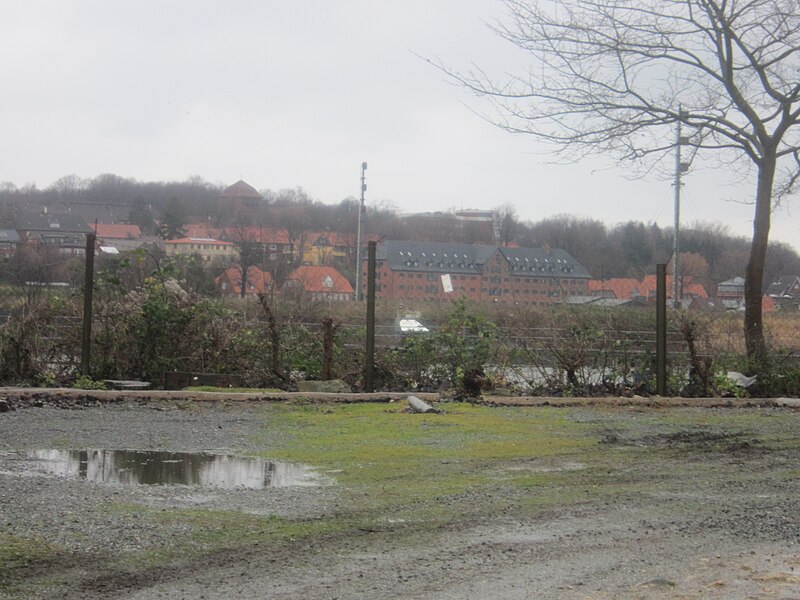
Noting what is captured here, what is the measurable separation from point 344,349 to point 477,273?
12.1 metres

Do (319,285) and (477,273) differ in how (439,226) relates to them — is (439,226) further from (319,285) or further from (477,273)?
(319,285)

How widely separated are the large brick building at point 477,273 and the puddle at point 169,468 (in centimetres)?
1055

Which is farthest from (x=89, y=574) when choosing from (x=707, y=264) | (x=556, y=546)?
(x=707, y=264)

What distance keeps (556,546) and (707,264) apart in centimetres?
2305

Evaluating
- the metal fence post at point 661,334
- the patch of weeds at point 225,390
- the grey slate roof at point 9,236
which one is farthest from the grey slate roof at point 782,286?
the grey slate roof at point 9,236

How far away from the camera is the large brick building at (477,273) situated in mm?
20812

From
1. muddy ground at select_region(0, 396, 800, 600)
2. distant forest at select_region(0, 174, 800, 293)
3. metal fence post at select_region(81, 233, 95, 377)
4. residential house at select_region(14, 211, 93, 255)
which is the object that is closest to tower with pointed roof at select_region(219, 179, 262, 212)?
distant forest at select_region(0, 174, 800, 293)

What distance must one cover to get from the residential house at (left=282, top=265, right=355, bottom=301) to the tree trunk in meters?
7.55

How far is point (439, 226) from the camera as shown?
34.1 m

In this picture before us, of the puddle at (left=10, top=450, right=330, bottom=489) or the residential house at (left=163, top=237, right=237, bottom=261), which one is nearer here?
the puddle at (left=10, top=450, right=330, bottom=489)

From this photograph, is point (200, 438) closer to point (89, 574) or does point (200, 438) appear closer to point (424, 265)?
point (89, 574)

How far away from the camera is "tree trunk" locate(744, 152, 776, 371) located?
15.6 m

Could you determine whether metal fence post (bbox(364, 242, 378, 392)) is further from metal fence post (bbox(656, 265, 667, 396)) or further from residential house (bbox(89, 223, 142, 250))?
residential house (bbox(89, 223, 142, 250))

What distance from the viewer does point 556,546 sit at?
517 centimetres
